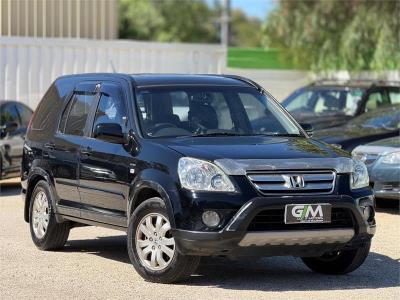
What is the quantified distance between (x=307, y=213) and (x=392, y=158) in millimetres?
5769

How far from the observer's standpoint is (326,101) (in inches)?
776

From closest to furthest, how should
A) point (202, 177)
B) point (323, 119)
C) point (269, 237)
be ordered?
point (269, 237)
point (202, 177)
point (323, 119)

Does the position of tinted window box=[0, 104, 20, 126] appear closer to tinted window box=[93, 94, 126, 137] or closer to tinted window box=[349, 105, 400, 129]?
tinted window box=[349, 105, 400, 129]

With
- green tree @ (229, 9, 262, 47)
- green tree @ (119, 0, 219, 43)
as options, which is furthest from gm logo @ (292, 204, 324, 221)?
green tree @ (229, 9, 262, 47)

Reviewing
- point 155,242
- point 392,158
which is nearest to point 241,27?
point 392,158

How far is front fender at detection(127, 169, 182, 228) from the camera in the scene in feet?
27.2

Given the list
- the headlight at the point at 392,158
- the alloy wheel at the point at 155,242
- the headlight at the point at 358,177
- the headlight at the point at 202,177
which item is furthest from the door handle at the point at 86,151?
the headlight at the point at 392,158

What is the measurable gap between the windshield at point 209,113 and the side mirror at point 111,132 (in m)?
0.22

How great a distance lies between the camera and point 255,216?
322 inches

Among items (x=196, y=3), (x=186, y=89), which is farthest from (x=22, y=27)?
(x=196, y=3)

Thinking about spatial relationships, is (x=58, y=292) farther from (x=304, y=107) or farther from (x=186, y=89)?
(x=304, y=107)

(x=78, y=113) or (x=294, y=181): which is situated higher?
(x=78, y=113)

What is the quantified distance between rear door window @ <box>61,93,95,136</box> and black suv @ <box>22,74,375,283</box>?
1cm

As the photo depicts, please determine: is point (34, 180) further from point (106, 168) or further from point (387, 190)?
point (387, 190)
